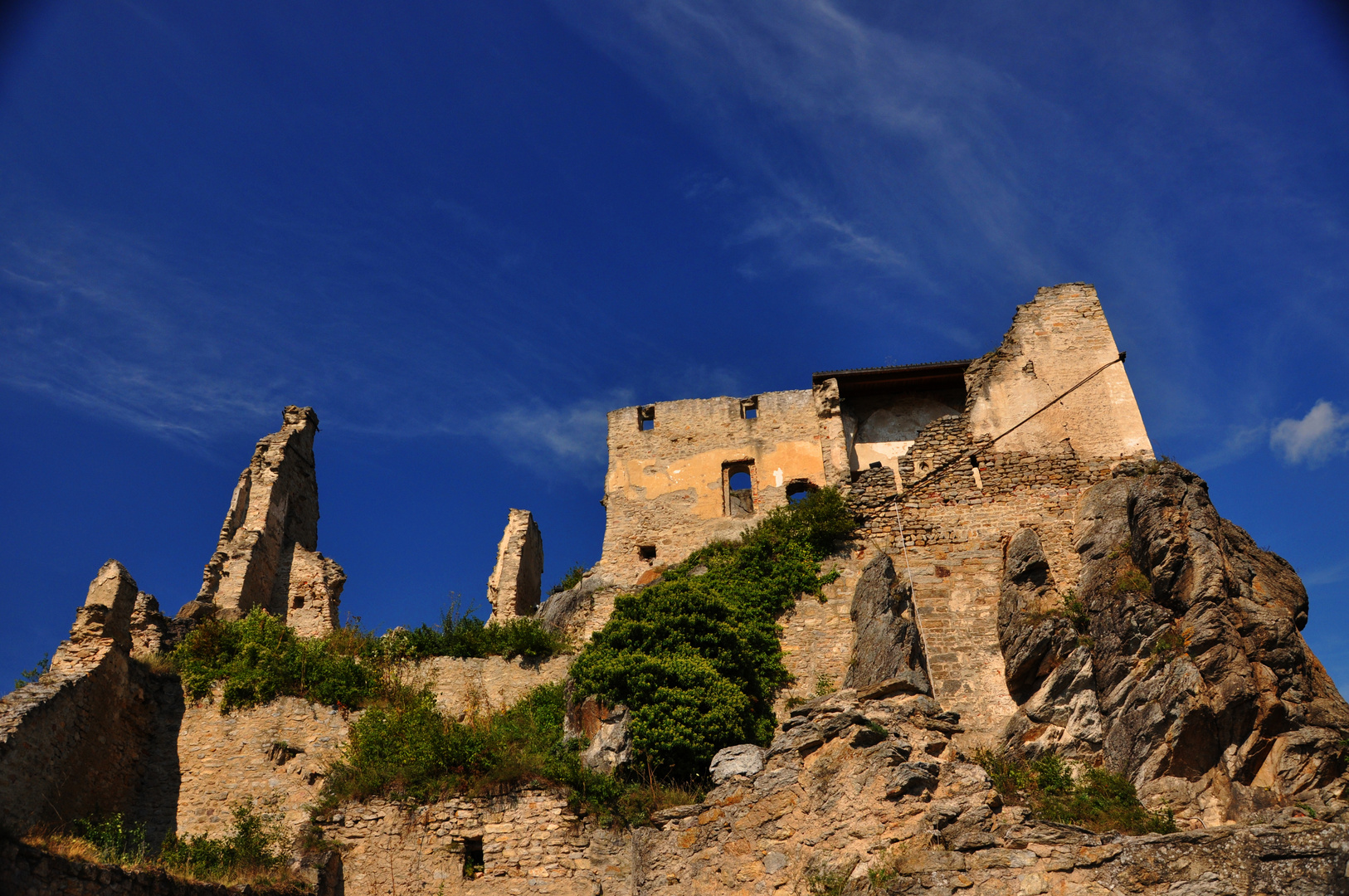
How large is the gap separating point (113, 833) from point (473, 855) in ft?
17.9

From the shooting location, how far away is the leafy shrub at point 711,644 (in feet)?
50.0

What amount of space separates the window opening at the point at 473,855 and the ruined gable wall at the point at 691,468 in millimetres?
9188

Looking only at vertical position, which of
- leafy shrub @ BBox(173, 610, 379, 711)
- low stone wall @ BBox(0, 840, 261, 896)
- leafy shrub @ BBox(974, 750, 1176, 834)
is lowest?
low stone wall @ BBox(0, 840, 261, 896)

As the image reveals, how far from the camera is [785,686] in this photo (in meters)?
18.4

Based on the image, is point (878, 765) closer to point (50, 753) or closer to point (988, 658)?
point (988, 658)

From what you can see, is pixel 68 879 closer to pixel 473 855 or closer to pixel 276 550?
pixel 473 855

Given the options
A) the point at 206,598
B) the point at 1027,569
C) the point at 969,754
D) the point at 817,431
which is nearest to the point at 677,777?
the point at 969,754

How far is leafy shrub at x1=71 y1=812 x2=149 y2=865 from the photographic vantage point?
14.1m

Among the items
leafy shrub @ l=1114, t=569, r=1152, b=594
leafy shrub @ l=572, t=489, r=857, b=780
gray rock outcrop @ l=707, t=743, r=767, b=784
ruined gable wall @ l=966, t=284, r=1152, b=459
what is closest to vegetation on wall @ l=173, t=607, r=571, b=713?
leafy shrub @ l=572, t=489, r=857, b=780

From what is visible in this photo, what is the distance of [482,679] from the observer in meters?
19.2

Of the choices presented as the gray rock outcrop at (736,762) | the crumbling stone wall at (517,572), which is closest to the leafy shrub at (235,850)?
the gray rock outcrop at (736,762)

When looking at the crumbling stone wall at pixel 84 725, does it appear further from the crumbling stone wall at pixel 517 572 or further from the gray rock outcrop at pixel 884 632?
the gray rock outcrop at pixel 884 632

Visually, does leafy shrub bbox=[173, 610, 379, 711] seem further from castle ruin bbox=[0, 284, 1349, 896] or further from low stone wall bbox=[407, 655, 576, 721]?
low stone wall bbox=[407, 655, 576, 721]

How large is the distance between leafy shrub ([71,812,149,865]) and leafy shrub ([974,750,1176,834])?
11719 millimetres
